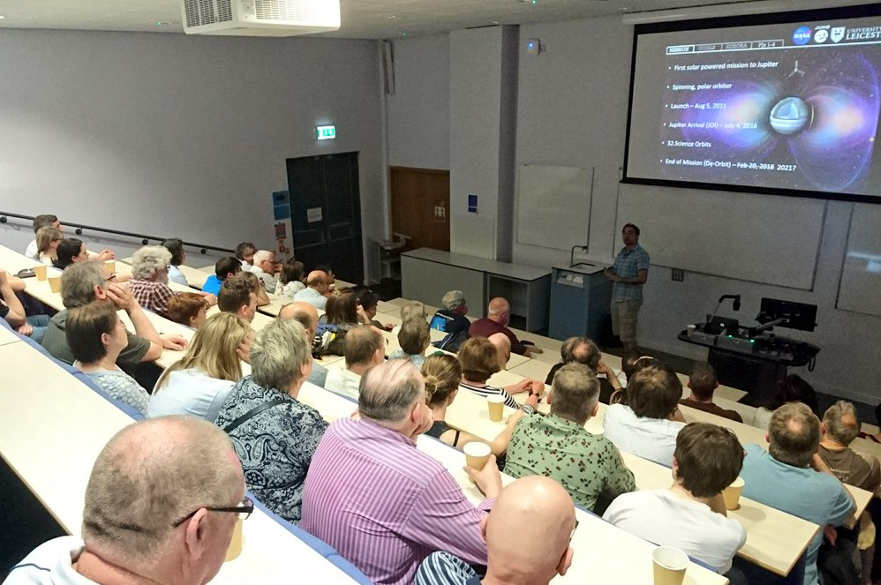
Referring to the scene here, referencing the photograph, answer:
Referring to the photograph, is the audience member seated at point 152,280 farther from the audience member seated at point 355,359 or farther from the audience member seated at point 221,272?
the audience member seated at point 355,359

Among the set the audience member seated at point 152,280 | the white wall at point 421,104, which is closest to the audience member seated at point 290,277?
the audience member seated at point 152,280

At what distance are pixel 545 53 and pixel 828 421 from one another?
16.7 ft

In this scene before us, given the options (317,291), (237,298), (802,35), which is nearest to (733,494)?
(237,298)

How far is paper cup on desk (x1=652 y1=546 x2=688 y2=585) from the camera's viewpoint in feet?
5.13

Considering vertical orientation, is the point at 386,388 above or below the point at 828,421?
above

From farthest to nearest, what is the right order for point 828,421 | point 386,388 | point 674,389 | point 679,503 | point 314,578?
point 828,421 < point 674,389 < point 679,503 < point 386,388 < point 314,578

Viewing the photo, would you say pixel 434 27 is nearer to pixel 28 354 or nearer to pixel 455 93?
pixel 455 93

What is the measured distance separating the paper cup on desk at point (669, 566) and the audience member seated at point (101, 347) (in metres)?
1.99

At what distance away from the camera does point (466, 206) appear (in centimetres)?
781

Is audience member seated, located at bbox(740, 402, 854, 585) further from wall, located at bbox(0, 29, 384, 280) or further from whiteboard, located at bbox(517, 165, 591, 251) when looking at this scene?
wall, located at bbox(0, 29, 384, 280)

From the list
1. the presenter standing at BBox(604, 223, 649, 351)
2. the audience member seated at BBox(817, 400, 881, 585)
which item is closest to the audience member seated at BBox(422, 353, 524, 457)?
the audience member seated at BBox(817, 400, 881, 585)

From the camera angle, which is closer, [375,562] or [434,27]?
[375,562]

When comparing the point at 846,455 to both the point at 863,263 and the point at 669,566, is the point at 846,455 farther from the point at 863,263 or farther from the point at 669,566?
the point at 863,263

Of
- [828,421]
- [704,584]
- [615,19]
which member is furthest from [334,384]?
[615,19]
